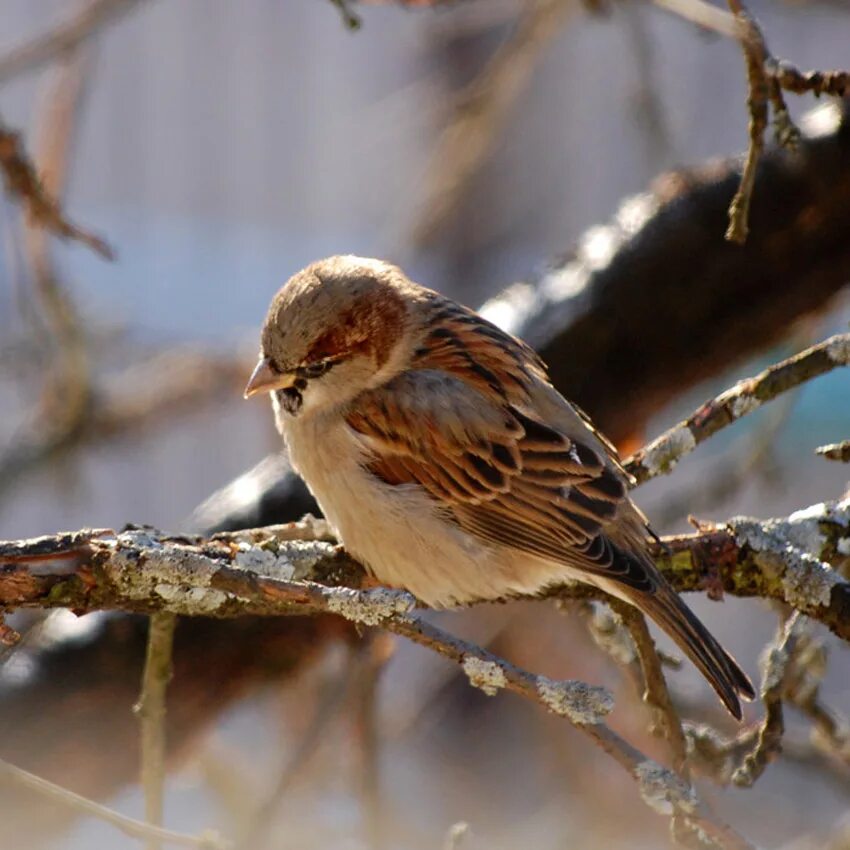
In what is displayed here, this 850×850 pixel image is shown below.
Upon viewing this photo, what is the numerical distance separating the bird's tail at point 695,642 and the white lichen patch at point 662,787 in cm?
72

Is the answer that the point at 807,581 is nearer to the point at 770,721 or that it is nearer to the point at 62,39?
the point at 770,721

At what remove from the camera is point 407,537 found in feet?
8.85

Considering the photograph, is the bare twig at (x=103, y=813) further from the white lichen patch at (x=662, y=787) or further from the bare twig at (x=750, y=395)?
the bare twig at (x=750, y=395)

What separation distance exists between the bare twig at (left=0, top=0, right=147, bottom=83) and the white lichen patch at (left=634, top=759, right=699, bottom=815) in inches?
83.7

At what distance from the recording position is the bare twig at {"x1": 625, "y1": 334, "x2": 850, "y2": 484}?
7.22ft

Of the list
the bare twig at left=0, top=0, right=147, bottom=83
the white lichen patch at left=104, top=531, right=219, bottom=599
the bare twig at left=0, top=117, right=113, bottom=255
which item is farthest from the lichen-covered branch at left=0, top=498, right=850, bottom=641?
the bare twig at left=0, top=0, right=147, bottom=83

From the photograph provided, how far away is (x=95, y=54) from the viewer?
13.2 feet

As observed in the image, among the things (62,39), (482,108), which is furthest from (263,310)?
(62,39)

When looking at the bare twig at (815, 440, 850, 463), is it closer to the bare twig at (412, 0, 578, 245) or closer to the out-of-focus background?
the out-of-focus background

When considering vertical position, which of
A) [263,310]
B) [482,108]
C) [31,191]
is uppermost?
[263,310]

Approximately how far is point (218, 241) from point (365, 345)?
5682 mm

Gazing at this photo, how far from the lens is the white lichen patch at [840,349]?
2178mm

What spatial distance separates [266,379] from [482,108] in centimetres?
160

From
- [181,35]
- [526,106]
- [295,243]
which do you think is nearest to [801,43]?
[526,106]
